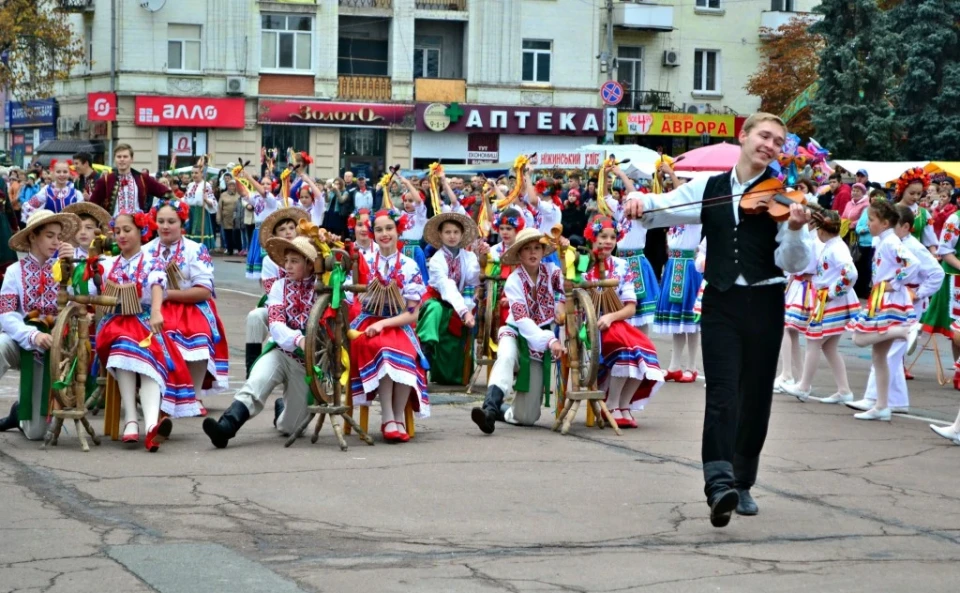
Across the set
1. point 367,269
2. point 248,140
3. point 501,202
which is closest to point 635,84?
point 248,140

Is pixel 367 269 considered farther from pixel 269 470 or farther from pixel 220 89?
pixel 220 89

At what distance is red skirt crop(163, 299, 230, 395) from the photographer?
10727 mm

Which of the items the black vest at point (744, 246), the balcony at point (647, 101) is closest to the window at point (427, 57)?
the balcony at point (647, 101)

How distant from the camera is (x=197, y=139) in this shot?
4547 centimetres

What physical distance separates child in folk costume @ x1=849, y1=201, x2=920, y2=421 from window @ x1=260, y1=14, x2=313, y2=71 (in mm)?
35407

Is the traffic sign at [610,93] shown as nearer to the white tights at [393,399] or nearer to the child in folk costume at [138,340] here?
the white tights at [393,399]

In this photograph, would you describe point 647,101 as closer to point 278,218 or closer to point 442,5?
point 442,5

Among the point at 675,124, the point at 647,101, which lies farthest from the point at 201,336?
the point at 647,101

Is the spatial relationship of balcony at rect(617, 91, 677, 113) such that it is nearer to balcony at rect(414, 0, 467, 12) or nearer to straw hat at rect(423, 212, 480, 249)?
balcony at rect(414, 0, 467, 12)

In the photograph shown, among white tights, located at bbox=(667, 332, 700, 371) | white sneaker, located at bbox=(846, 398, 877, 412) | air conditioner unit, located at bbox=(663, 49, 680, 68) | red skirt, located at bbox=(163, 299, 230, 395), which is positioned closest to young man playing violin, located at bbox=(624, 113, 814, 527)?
red skirt, located at bbox=(163, 299, 230, 395)

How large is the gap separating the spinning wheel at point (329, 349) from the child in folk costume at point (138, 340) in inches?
34.0

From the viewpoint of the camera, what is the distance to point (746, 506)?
793cm

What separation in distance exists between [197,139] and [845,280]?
114 feet

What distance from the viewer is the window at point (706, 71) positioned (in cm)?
5253
